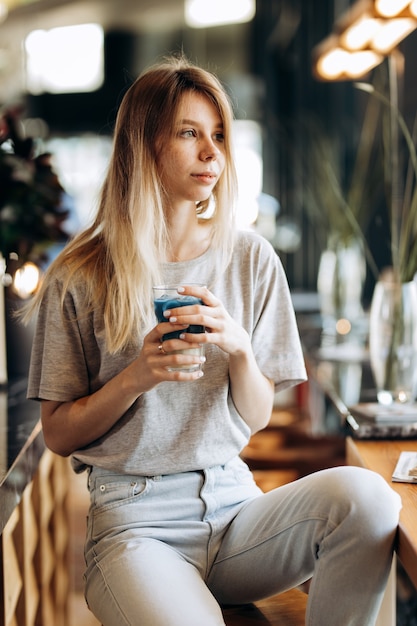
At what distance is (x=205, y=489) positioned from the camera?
155 centimetres

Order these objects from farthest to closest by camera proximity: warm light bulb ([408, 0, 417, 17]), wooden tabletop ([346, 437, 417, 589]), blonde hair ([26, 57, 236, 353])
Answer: warm light bulb ([408, 0, 417, 17])
blonde hair ([26, 57, 236, 353])
wooden tabletop ([346, 437, 417, 589])

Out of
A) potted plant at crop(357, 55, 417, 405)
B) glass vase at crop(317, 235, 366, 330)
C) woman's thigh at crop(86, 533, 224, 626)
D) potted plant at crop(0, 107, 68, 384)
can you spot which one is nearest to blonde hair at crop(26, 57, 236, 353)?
woman's thigh at crop(86, 533, 224, 626)

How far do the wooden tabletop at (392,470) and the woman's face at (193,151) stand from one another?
2.22 feet

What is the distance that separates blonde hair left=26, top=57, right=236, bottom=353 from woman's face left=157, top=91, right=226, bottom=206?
0.02 meters

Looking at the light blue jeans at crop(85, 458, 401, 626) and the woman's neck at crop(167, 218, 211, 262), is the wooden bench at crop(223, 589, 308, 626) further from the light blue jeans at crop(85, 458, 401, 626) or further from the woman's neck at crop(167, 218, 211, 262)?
the woman's neck at crop(167, 218, 211, 262)

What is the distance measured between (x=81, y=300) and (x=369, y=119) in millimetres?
3635

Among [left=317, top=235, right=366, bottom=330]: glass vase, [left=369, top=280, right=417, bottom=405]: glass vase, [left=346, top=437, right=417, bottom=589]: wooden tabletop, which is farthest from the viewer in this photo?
[left=317, top=235, right=366, bottom=330]: glass vase

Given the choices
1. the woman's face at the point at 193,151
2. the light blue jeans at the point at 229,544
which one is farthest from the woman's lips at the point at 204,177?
the light blue jeans at the point at 229,544

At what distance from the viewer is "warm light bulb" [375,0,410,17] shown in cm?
241

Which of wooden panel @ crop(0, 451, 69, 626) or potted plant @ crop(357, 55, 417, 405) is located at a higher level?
potted plant @ crop(357, 55, 417, 405)

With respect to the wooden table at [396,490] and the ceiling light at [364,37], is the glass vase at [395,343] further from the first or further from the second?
the ceiling light at [364,37]

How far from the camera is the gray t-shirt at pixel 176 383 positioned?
5.18 ft

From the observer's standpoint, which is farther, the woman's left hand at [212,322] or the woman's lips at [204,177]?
the woman's lips at [204,177]

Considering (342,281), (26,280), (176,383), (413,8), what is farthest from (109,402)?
(342,281)
